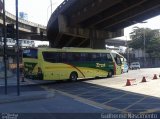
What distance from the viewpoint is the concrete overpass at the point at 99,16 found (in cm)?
3212

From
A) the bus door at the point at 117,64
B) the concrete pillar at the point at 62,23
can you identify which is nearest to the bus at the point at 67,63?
the bus door at the point at 117,64

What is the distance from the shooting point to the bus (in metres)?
30.4

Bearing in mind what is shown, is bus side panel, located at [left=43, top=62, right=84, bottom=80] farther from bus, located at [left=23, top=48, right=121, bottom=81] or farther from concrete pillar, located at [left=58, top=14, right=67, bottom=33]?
concrete pillar, located at [left=58, top=14, right=67, bottom=33]

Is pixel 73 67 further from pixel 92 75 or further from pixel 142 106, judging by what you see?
pixel 142 106

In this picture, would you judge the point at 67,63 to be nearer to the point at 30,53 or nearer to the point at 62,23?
the point at 30,53

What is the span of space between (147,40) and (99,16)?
77812mm

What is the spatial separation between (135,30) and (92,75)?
86.0 metres

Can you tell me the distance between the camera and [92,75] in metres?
35.7

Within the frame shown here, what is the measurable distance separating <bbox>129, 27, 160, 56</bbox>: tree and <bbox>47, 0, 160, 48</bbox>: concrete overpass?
203 ft

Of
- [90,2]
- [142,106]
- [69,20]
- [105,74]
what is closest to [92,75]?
[105,74]

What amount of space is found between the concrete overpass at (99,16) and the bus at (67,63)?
12.6ft

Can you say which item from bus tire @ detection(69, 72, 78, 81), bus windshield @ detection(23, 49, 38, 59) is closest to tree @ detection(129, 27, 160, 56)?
bus tire @ detection(69, 72, 78, 81)

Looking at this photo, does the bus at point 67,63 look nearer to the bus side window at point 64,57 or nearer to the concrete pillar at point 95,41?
the bus side window at point 64,57

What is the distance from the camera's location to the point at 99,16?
3788 centimetres
